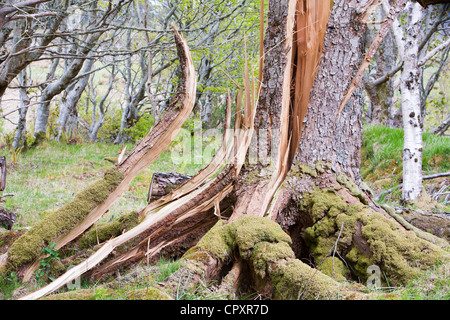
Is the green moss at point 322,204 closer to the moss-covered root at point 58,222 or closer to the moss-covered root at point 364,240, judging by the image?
the moss-covered root at point 364,240

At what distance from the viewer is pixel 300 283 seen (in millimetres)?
2139

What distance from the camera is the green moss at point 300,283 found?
206 cm

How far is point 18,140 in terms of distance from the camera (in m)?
10.6

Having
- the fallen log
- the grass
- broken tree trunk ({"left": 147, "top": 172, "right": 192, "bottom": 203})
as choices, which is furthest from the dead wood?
the grass

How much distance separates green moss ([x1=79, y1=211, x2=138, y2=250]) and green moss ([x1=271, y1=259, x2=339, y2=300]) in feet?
5.36

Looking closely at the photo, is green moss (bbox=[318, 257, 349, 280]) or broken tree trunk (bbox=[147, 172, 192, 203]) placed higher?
broken tree trunk (bbox=[147, 172, 192, 203])

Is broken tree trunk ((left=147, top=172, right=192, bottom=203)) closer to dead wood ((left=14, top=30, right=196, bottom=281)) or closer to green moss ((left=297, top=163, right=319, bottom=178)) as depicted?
dead wood ((left=14, top=30, right=196, bottom=281))

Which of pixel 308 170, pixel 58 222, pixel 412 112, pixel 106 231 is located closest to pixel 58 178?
pixel 106 231

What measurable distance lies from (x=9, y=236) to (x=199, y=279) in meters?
2.37

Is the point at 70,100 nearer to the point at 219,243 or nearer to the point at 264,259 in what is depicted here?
the point at 219,243

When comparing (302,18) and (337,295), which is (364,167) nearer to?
(302,18)

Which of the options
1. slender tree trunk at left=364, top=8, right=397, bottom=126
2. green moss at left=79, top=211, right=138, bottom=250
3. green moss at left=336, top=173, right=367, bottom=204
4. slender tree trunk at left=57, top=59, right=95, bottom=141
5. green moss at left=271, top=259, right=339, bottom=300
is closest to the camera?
green moss at left=271, top=259, right=339, bottom=300

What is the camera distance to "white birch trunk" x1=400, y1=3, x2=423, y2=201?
5.64 metres
